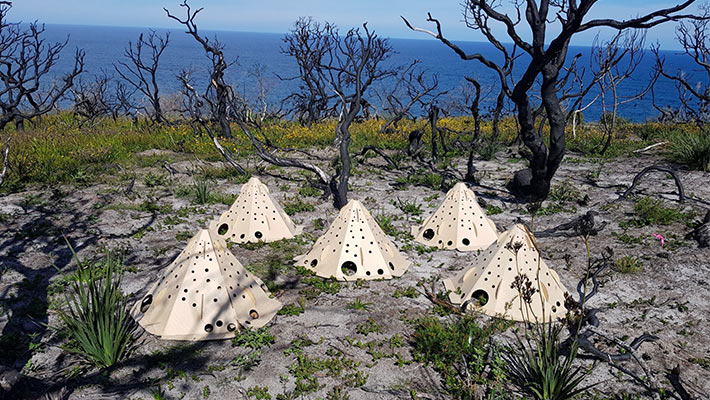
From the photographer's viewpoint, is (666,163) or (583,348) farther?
(666,163)

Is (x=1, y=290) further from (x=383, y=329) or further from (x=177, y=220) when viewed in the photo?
(x=383, y=329)

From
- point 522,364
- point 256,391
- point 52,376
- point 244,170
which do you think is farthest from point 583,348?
point 244,170

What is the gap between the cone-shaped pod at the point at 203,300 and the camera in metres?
5.07

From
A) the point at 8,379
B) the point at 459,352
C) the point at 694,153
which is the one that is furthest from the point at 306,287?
the point at 694,153

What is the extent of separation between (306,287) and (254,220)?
2.11 m

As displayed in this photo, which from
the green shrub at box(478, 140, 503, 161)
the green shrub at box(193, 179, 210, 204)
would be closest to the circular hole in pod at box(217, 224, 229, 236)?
the green shrub at box(193, 179, 210, 204)

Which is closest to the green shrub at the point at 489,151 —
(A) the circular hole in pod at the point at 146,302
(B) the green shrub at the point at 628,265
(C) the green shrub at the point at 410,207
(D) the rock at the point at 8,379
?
(C) the green shrub at the point at 410,207

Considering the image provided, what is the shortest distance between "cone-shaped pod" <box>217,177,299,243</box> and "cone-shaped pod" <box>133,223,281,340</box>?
7.88ft

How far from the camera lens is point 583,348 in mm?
4773

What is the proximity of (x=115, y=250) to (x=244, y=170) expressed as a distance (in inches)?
186

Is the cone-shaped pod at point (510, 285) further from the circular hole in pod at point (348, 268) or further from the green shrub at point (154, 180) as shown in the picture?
the green shrub at point (154, 180)

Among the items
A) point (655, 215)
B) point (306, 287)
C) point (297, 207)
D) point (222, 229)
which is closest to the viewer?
point (306, 287)

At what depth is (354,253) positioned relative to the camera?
6676mm

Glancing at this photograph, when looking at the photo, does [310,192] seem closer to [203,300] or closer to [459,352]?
[203,300]
